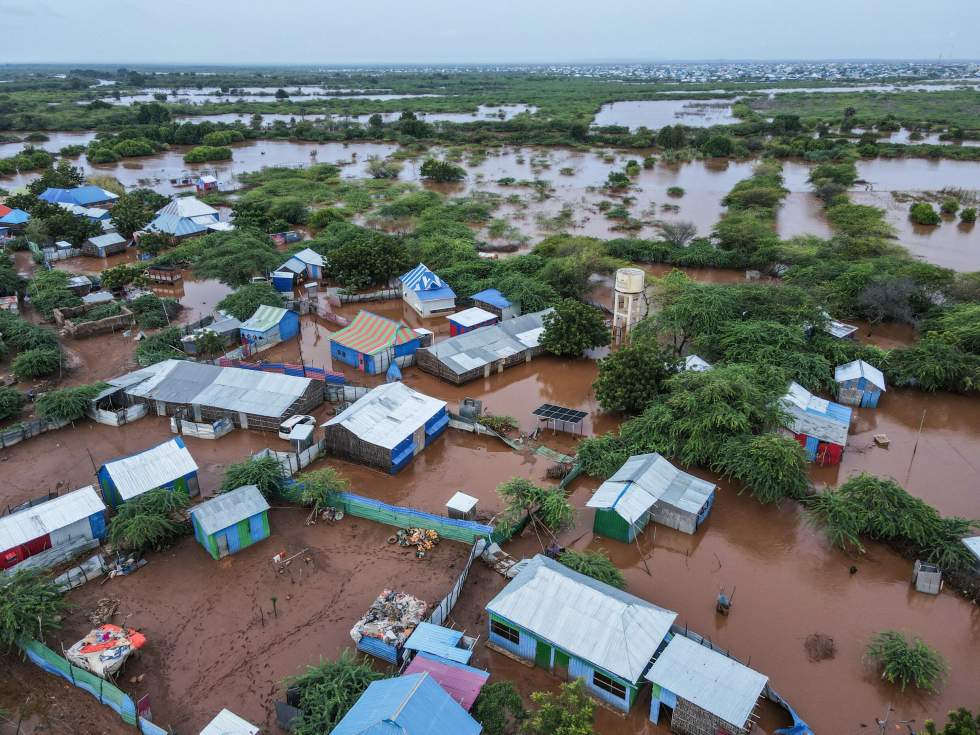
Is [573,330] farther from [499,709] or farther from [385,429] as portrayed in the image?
[499,709]

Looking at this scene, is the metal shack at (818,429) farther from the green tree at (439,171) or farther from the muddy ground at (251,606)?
the green tree at (439,171)

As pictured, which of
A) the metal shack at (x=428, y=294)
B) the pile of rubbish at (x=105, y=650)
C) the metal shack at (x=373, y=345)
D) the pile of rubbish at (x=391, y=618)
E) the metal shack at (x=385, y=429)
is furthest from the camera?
the metal shack at (x=428, y=294)

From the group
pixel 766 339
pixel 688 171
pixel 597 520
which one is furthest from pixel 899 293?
pixel 688 171

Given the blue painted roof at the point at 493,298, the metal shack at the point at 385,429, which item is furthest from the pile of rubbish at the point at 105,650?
the blue painted roof at the point at 493,298

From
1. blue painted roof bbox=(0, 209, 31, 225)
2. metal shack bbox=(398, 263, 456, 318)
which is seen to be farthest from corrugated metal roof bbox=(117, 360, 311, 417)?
blue painted roof bbox=(0, 209, 31, 225)

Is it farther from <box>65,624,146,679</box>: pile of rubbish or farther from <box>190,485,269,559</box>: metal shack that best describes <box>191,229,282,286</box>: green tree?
<box>65,624,146,679</box>: pile of rubbish

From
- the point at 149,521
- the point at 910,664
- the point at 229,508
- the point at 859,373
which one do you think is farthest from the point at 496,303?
the point at 910,664
